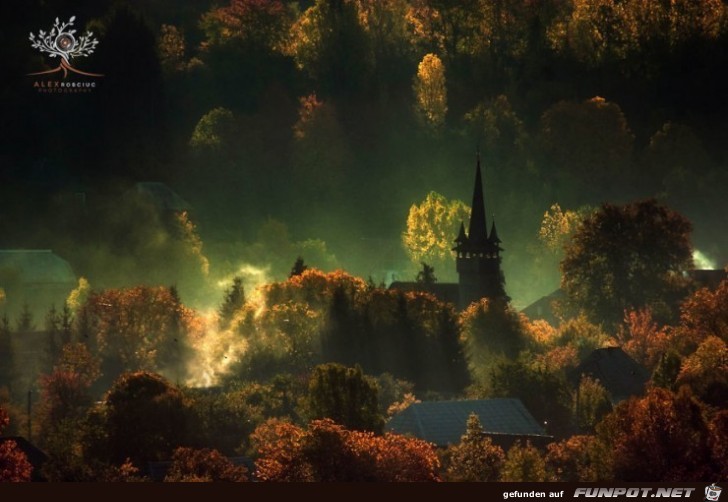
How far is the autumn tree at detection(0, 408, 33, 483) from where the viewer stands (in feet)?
338

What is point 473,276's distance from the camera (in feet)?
586

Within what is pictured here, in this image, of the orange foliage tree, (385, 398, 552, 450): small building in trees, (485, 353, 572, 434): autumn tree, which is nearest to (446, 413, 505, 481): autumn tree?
the orange foliage tree

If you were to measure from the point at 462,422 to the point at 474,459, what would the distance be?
1167 cm

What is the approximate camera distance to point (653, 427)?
103375 mm

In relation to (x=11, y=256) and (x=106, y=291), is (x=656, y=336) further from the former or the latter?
(x=11, y=256)

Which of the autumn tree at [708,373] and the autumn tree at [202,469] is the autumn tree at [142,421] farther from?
the autumn tree at [708,373]

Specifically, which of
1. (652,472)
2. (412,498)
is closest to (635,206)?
(652,472)

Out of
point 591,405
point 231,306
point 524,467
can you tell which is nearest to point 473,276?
point 231,306

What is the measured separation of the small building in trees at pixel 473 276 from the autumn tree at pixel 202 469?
2840 inches

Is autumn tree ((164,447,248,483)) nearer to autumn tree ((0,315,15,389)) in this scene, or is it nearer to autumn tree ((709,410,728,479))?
autumn tree ((709,410,728,479))

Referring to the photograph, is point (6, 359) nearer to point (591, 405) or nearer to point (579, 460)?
point (591, 405)

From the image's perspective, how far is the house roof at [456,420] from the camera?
11581 centimetres

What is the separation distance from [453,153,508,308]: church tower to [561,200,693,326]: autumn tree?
25.7 feet

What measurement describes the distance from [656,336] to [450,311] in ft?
54.2
